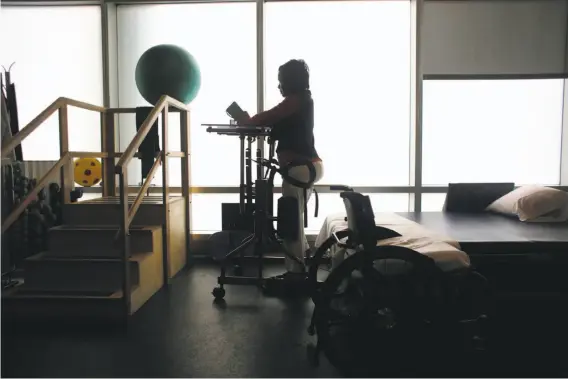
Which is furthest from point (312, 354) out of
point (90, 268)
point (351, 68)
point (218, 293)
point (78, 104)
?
point (351, 68)

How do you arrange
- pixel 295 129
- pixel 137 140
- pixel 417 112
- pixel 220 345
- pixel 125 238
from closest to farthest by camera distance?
pixel 220 345
pixel 125 238
pixel 137 140
pixel 295 129
pixel 417 112

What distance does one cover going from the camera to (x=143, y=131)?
2.76m

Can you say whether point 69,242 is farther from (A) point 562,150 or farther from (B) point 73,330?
(A) point 562,150

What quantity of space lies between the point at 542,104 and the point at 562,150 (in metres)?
0.50

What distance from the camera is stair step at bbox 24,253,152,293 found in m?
2.79

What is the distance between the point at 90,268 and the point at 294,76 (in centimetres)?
182

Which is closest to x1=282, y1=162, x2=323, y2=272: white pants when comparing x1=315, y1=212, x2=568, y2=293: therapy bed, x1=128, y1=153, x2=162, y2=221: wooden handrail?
x1=315, y1=212, x2=568, y2=293: therapy bed

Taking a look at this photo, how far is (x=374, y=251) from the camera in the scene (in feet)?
5.88

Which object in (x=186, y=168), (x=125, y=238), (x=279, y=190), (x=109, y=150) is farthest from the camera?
(x=279, y=190)

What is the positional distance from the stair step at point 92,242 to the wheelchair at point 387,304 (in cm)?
162

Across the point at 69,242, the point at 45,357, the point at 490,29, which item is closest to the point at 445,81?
the point at 490,29

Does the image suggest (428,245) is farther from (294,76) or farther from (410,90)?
(410,90)

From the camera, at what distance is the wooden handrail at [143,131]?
8.06 ft

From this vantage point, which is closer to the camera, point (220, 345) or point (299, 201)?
point (220, 345)
